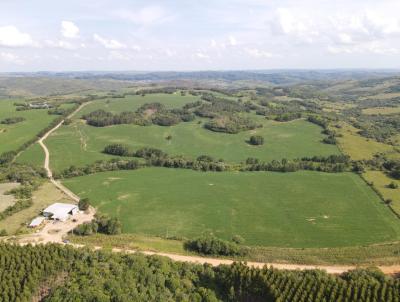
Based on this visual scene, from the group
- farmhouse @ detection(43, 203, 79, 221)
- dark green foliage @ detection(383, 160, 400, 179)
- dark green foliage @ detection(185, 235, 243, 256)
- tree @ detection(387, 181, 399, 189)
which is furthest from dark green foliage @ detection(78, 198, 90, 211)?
dark green foliage @ detection(383, 160, 400, 179)

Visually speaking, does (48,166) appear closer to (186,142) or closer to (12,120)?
(186,142)

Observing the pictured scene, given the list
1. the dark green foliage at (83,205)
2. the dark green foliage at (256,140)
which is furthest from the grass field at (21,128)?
the dark green foliage at (256,140)

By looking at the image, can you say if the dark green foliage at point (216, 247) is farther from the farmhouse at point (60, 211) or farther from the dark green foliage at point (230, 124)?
the dark green foliage at point (230, 124)

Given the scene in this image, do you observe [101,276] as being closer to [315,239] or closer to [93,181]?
[315,239]

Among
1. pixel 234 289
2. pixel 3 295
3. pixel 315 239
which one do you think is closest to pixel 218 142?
pixel 315 239

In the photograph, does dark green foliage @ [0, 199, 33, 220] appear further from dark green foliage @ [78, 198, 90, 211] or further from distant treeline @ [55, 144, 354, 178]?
A: distant treeline @ [55, 144, 354, 178]

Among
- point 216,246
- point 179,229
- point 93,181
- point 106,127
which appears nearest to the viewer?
point 216,246
